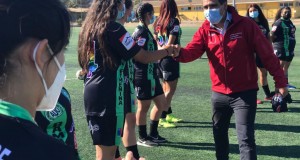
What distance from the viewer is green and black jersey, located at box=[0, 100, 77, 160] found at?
1.09 m

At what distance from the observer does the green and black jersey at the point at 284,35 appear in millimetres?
9875

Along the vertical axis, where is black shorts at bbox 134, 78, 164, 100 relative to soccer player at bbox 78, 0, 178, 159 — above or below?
below

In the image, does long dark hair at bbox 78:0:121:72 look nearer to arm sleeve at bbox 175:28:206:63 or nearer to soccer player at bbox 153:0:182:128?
arm sleeve at bbox 175:28:206:63

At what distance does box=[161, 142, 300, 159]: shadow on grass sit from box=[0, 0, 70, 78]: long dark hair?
4839mm

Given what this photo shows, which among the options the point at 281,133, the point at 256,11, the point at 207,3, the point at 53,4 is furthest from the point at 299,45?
the point at 53,4

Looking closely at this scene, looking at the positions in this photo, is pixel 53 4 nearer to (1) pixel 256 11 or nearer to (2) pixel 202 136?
(2) pixel 202 136

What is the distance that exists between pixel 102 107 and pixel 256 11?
5.79m

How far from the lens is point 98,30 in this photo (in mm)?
3844

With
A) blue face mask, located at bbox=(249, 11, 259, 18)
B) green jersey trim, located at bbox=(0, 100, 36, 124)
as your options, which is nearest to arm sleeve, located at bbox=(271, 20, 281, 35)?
blue face mask, located at bbox=(249, 11, 259, 18)

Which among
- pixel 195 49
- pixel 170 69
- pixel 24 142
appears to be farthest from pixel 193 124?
pixel 24 142

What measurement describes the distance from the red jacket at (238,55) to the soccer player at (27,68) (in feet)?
11.2

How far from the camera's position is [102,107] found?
393 centimetres

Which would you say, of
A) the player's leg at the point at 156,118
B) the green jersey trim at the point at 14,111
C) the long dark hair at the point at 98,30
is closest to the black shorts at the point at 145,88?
the player's leg at the point at 156,118

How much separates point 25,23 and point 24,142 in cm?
32
